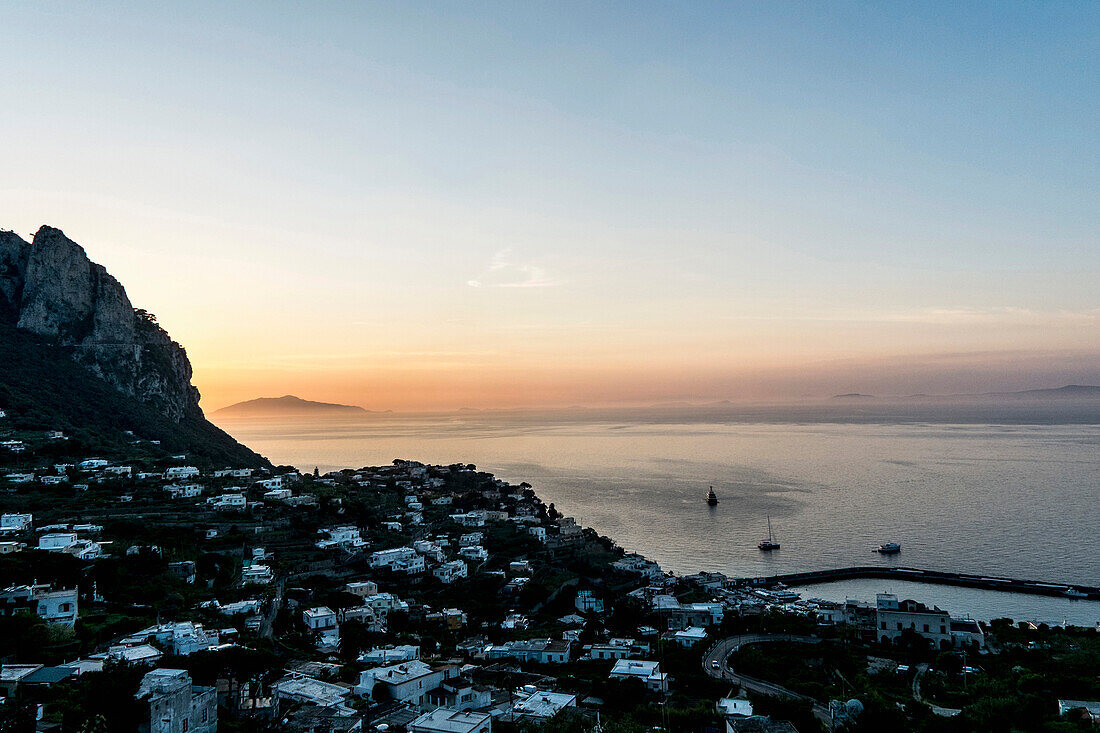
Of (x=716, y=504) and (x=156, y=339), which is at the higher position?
(x=156, y=339)

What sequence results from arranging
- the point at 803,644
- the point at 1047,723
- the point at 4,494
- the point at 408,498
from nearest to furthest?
the point at 1047,723, the point at 803,644, the point at 4,494, the point at 408,498

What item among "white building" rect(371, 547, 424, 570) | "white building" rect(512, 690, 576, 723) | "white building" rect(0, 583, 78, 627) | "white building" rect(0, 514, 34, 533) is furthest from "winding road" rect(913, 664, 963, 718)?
"white building" rect(0, 514, 34, 533)

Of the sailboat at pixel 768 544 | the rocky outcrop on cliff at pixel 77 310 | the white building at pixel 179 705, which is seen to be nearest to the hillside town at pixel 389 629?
the white building at pixel 179 705

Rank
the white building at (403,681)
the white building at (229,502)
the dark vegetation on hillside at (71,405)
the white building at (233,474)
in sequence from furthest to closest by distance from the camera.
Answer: the dark vegetation on hillside at (71,405) → the white building at (233,474) → the white building at (229,502) → the white building at (403,681)

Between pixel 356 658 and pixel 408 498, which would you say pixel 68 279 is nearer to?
pixel 408 498

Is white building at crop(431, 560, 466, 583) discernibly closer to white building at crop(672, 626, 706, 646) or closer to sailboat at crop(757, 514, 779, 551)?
white building at crop(672, 626, 706, 646)

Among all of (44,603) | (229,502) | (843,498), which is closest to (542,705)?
(44,603)

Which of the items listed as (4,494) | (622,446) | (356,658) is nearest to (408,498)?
(4,494)

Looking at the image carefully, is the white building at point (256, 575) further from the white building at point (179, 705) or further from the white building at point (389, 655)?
the white building at point (179, 705)
